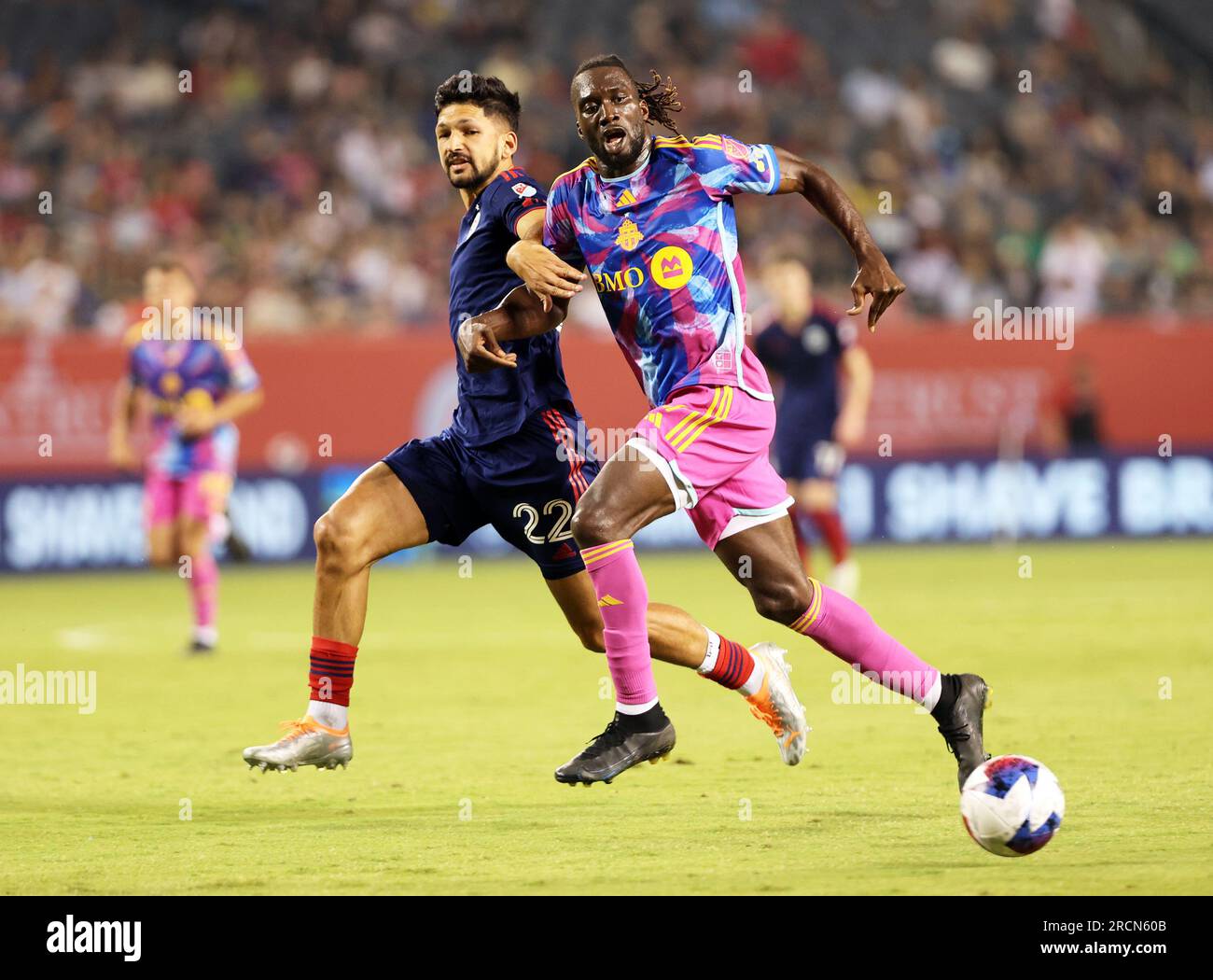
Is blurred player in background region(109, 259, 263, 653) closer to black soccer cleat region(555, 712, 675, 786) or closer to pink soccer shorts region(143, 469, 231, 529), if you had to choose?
pink soccer shorts region(143, 469, 231, 529)

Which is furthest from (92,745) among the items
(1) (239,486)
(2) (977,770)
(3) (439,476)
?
(1) (239,486)

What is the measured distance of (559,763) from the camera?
7.59 m

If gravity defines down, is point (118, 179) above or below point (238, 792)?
above

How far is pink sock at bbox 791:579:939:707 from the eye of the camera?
20.2 ft

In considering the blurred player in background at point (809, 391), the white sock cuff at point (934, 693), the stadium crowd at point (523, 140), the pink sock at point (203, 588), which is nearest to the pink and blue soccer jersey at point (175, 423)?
the pink sock at point (203, 588)

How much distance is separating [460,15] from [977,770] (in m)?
18.9

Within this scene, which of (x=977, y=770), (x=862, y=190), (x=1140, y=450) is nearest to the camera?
(x=977, y=770)

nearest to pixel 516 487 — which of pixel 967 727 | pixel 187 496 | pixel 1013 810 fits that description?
pixel 967 727

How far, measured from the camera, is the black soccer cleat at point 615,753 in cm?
611

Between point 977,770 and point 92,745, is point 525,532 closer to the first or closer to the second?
point 977,770

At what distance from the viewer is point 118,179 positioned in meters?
20.0

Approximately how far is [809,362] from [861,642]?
8.33m

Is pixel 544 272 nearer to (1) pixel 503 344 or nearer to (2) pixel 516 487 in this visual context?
(1) pixel 503 344

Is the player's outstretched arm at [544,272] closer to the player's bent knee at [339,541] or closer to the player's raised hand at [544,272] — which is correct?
the player's raised hand at [544,272]
